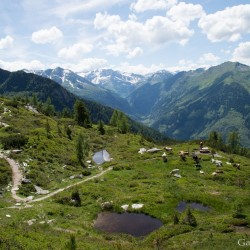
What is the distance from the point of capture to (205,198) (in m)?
50.9

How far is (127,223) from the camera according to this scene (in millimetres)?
42750

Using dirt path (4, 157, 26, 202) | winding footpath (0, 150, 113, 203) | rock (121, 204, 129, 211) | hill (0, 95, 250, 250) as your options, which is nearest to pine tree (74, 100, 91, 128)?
hill (0, 95, 250, 250)

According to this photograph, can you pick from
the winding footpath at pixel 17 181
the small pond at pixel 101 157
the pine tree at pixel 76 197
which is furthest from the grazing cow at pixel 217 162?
→ the pine tree at pixel 76 197

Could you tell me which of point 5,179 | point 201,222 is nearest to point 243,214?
point 201,222

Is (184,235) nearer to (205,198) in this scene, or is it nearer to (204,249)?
→ (204,249)

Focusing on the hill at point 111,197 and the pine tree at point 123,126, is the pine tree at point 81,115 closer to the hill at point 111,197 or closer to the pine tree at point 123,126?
the pine tree at point 123,126

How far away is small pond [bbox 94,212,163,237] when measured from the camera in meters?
40.5

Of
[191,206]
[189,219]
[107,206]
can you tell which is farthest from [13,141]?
[189,219]

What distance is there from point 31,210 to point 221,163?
51.3 m

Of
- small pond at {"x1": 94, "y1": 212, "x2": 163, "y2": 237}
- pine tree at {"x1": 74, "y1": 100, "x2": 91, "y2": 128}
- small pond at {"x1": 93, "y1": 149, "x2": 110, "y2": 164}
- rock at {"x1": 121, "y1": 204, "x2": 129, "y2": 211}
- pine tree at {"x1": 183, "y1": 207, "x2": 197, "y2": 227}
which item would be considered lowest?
small pond at {"x1": 94, "y1": 212, "x2": 163, "y2": 237}

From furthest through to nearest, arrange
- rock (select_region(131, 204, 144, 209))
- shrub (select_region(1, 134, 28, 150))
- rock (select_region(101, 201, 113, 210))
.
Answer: shrub (select_region(1, 134, 28, 150)) → rock (select_region(131, 204, 144, 209)) → rock (select_region(101, 201, 113, 210))

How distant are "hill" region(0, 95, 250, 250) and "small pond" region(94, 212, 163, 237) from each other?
53 cm

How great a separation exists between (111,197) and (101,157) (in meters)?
41.5

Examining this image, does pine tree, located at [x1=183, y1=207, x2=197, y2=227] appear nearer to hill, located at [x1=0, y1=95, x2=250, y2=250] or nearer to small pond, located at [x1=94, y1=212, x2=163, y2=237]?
hill, located at [x1=0, y1=95, x2=250, y2=250]
